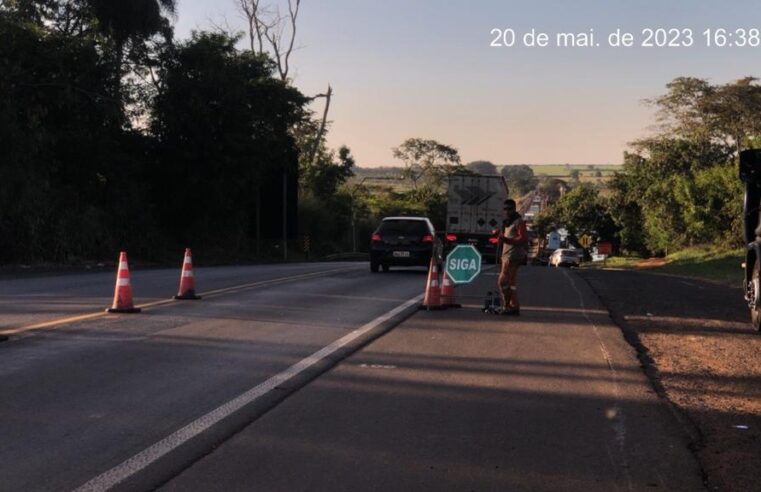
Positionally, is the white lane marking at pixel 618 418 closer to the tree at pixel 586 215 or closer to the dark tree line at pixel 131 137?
the dark tree line at pixel 131 137

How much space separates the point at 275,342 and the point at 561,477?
5.37 metres

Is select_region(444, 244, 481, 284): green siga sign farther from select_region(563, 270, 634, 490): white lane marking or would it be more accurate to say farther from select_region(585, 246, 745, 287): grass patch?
select_region(585, 246, 745, 287): grass patch

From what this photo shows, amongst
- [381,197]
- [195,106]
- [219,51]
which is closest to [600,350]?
[195,106]

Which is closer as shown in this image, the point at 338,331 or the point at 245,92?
the point at 338,331

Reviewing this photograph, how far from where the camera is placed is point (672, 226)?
54625 mm

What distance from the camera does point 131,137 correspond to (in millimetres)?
34438

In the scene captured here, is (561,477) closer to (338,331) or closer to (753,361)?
(753,361)

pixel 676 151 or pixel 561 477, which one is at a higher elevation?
pixel 676 151

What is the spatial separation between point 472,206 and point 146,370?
27.7 meters

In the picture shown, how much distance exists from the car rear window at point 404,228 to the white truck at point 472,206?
38.2 feet

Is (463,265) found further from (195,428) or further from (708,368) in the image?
(195,428)

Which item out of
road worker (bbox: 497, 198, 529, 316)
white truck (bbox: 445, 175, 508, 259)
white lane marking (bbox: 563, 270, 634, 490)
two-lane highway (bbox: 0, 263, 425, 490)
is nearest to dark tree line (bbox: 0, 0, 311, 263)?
white truck (bbox: 445, 175, 508, 259)

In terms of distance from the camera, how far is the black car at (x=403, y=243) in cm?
2300

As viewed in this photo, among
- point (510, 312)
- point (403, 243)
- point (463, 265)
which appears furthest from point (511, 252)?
point (403, 243)
